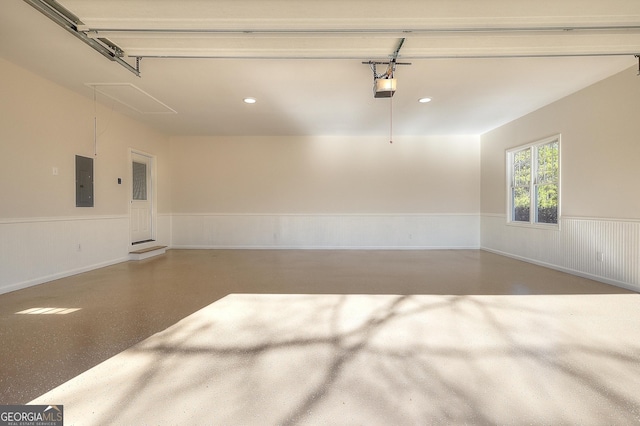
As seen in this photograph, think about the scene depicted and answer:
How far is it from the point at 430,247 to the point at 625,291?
11.8ft

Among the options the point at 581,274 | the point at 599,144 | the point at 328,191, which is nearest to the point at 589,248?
the point at 581,274

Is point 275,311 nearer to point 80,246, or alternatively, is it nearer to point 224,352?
point 224,352

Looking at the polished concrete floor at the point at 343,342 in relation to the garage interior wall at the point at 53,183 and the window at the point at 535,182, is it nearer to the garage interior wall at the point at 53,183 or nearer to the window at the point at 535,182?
the garage interior wall at the point at 53,183

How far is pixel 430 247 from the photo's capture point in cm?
688

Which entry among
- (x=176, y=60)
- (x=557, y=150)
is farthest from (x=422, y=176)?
(x=176, y=60)

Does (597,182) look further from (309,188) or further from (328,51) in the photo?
(309,188)

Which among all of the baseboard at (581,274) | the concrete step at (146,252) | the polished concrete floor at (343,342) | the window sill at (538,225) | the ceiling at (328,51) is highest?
the ceiling at (328,51)

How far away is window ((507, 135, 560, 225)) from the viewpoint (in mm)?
4664

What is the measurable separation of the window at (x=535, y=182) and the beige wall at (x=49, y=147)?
7607mm

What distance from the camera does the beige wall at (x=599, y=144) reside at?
3.50 m

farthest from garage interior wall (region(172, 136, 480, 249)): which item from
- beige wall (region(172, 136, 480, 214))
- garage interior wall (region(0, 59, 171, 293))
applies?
garage interior wall (region(0, 59, 171, 293))

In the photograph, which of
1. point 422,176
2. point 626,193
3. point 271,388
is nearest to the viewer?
point 271,388

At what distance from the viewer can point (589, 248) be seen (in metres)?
4.03

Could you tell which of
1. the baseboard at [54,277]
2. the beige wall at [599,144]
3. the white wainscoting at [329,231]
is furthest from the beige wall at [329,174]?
the baseboard at [54,277]
